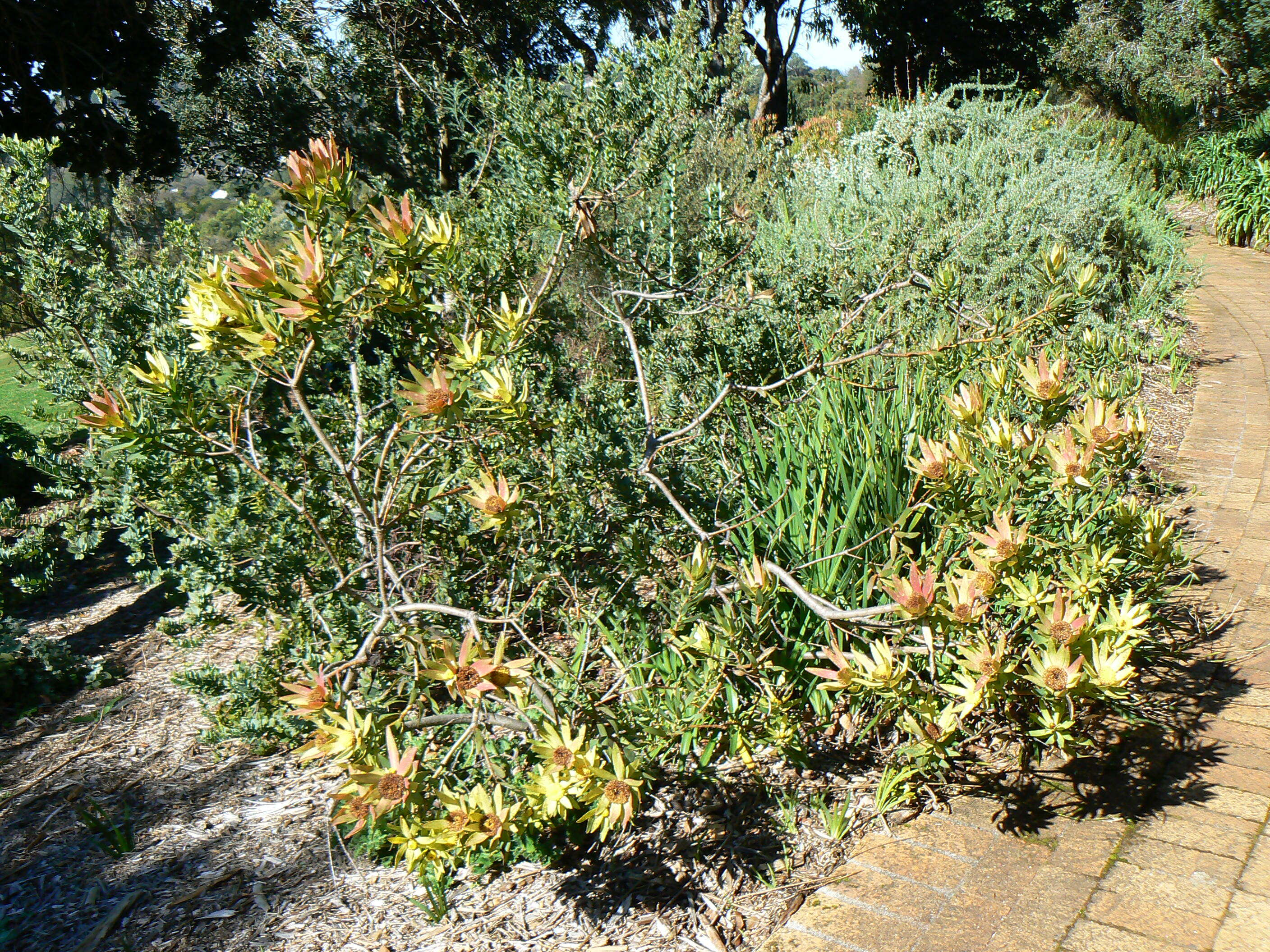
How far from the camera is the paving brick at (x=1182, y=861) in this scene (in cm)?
187

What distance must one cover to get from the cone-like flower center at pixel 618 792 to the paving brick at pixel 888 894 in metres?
0.67

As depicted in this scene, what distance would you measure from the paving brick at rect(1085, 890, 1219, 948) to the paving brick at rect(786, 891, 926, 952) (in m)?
0.40

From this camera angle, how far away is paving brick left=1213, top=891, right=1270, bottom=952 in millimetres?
1693

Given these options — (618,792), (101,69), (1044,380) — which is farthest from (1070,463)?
(101,69)

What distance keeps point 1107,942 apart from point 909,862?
0.44m

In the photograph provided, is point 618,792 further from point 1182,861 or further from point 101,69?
point 101,69

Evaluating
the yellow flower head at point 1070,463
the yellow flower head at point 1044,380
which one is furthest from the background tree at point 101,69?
the yellow flower head at point 1070,463

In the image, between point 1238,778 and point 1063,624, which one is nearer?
point 1063,624

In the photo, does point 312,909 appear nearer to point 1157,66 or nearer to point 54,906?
point 54,906

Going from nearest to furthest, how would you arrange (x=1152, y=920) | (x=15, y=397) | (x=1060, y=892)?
(x=1152, y=920) → (x=1060, y=892) → (x=15, y=397)

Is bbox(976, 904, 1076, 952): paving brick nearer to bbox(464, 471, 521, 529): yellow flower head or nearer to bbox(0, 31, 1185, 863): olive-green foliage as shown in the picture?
bbox(0, 31, 1185, 863): olive-green foliage

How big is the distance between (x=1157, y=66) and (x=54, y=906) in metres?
→ 24.9

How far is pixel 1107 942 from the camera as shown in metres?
1.76

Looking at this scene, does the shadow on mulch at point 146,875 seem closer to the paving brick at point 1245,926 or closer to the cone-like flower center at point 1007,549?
the cone-like flower center at point 1007,549
